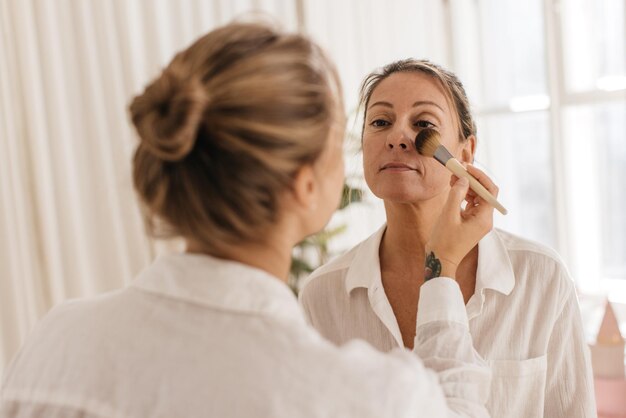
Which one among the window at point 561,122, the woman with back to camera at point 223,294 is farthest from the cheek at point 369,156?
the window at point 561,122

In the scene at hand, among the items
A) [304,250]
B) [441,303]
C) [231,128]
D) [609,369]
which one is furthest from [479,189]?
[304,250]

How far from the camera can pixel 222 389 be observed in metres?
0.68

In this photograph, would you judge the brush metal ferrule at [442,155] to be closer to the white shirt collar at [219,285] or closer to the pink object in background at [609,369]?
the white shirt collar at [219,285]

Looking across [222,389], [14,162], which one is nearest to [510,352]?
[222,389]

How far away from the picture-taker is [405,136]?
1256 mm

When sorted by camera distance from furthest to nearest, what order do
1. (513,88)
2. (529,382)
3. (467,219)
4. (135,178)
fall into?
(513,88)
(529,382)
(467,219)
(135,178)

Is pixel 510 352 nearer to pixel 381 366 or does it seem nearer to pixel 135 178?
pixel 381 366

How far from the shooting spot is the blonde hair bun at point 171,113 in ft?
2.38

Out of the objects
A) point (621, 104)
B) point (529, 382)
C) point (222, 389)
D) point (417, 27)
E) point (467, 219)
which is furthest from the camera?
point (417, 27)

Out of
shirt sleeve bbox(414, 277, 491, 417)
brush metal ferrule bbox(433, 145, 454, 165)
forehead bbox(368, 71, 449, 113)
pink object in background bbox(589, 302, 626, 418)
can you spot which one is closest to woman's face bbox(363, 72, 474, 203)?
forehead bbox(368, 71, 449, 113)

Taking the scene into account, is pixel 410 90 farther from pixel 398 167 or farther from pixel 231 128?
pixel 231 128

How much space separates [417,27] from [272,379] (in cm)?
327

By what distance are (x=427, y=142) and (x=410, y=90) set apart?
145 millimetres

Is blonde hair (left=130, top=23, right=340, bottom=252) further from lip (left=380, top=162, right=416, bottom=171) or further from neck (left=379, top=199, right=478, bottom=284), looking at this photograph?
neck (left=379, top=199, right=478, bottom=284)
